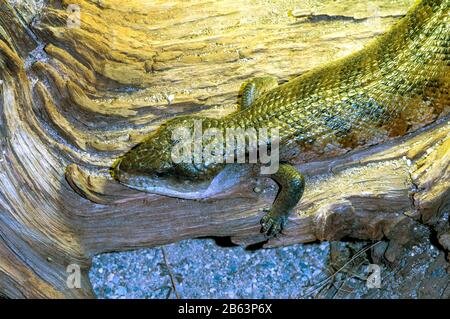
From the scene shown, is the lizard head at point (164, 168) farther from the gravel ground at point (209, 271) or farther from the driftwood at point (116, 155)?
the gravel ground at point (209, 271)

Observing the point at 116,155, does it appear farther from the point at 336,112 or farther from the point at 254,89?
the point at 336,112

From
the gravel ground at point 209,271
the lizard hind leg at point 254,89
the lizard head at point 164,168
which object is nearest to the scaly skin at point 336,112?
the lizard head at point 164,168

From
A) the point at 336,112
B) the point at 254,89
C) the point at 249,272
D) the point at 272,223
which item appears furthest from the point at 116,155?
the point at 336,112

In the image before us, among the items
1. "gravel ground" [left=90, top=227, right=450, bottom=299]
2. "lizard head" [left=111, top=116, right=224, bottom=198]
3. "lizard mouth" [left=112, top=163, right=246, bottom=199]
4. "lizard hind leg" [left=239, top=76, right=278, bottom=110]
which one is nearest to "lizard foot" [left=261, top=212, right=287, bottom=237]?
"lizard mouth" [left=112, top=163, right=246, bottom=199]

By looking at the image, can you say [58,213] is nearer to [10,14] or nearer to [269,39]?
[10,14]

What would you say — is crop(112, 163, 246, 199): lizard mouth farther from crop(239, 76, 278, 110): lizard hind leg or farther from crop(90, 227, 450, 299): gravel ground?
crop(90, 227, 450, 299): gravel ground
